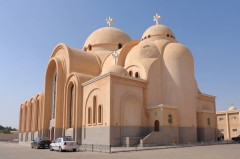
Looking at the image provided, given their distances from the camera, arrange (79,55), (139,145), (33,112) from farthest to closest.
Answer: (33,112)
(79,55)
(139,145)

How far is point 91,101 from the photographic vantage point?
25641 millimetres

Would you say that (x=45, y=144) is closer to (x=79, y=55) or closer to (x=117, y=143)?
(x=117, y=143)

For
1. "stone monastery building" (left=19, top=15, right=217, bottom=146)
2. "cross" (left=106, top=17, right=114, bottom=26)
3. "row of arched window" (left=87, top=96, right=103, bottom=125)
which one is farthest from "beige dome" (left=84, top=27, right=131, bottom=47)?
"row of arched window" (left=87, top=96, right=103, bottom=125)

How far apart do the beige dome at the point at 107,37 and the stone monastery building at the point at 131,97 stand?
378 centimetres

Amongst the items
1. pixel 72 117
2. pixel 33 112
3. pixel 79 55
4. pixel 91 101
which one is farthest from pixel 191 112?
pixel 33 112

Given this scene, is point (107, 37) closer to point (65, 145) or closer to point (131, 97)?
point (131, 97)

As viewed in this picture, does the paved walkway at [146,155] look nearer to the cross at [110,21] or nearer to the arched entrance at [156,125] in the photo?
the arched entrance at [156,125]

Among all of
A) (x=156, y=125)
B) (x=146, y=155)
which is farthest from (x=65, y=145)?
(x=156, y=125)

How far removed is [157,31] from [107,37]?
31.8 feet

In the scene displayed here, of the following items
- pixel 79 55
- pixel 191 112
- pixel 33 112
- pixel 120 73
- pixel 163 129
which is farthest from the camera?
pixel 33 112

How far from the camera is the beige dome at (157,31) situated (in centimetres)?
3203

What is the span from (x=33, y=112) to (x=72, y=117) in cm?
1331

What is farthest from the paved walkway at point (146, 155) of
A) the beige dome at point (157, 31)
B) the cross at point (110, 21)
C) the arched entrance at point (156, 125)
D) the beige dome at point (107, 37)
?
the cross at point (110, 21)

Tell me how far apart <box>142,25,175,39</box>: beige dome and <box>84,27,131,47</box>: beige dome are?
6.74 meters
